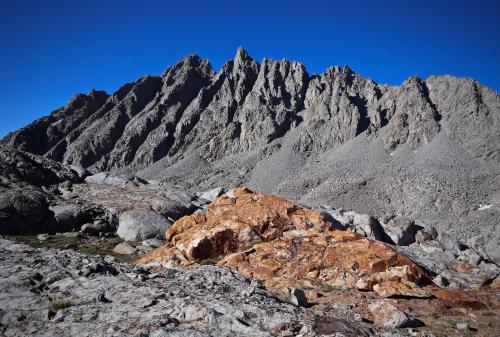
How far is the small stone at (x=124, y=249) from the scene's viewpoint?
2320 centimetres

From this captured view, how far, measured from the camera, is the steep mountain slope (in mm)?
102000

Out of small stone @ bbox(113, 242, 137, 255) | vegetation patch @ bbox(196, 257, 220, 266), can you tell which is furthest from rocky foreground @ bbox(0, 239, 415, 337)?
small stone @ bbox(113, 242, 137, 255)

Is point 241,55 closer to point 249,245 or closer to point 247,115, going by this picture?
point 247,115

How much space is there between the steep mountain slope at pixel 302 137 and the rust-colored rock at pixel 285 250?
73.8 m

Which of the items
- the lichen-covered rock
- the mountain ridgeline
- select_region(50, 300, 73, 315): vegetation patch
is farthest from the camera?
the mountain ridgeline

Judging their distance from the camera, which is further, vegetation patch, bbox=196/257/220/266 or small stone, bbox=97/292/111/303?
vegetation patch, bbox=196/257/220/266

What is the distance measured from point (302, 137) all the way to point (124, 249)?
437 ft

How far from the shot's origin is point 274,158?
14375 centimetres

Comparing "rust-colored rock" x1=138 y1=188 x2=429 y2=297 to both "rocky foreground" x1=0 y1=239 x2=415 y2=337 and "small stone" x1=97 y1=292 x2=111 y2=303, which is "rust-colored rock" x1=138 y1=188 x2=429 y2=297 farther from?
"small stone" x1=97 y1=292 x2=111 y2=303

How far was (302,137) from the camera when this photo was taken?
5940 inches

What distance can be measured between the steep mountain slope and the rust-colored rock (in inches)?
2906

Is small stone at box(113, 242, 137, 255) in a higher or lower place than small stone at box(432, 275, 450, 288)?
higher

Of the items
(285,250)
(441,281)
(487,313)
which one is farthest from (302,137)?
(487,313)

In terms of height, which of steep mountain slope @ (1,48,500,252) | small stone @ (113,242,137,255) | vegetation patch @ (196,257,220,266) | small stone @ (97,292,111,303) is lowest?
small stone @ (97,292,111,303)
